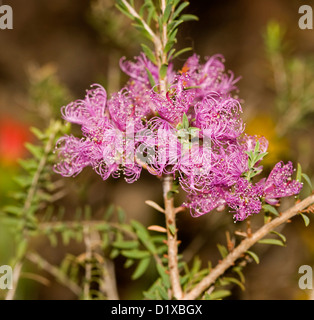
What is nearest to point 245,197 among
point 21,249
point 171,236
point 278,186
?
point 278,186

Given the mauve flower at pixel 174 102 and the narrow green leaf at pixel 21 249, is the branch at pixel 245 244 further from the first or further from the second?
the narrow green leaf at pixel 21 249

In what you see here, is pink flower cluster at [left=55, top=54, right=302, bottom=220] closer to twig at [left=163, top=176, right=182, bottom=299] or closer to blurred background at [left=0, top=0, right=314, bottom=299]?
twig at [left=163, top=176, right=182, bottom=299]

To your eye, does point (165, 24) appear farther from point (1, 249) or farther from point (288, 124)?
point (1, 249)

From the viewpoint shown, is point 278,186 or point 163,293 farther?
point 163,293

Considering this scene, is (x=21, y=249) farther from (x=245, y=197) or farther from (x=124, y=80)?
(x=124, y=80)

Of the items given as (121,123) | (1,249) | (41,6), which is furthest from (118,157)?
(41,6)

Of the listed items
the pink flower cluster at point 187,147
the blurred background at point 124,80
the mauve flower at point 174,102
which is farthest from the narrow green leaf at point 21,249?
the mauve flower at point 174,102
